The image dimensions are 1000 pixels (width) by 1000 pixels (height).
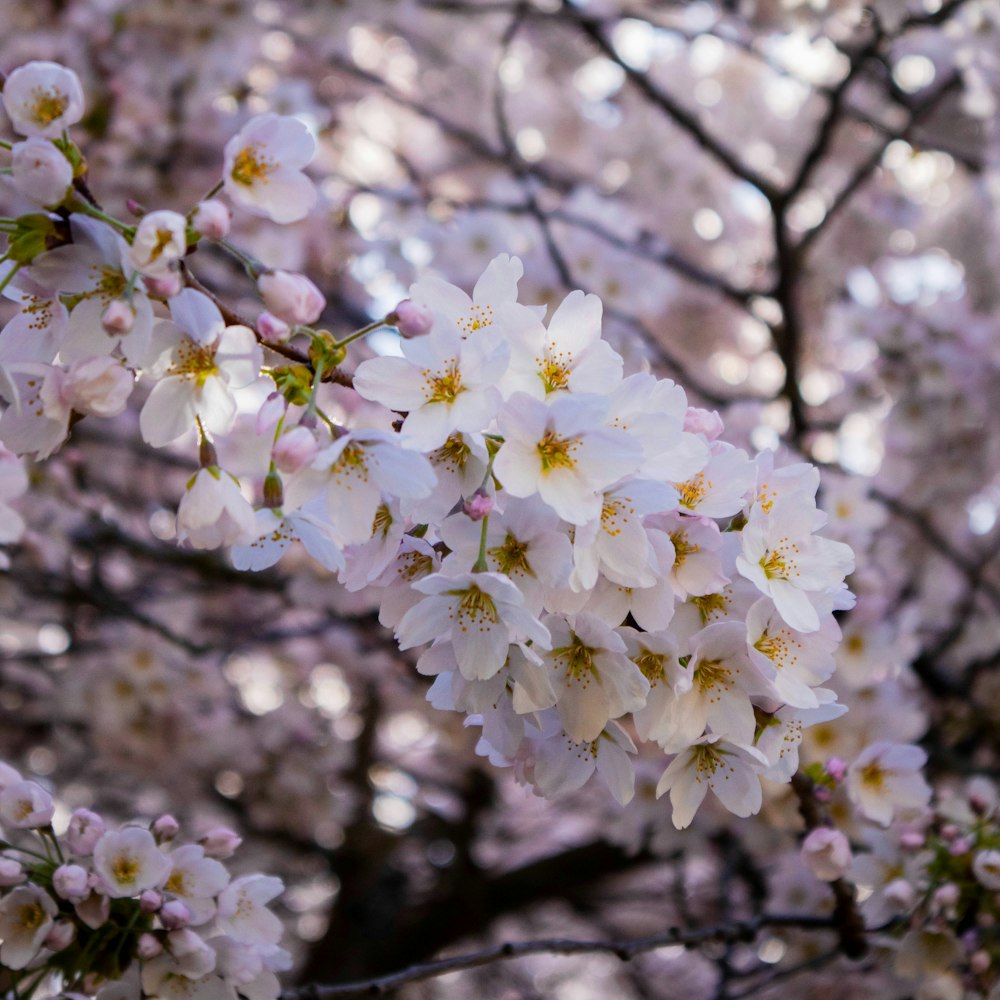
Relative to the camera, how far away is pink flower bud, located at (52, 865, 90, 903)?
4.26 ft

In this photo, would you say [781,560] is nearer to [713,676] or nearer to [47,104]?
[713,676]

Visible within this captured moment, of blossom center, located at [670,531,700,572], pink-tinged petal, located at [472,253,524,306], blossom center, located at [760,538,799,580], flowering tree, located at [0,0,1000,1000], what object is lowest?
flowering tree, located at [0,0,1000,1000]

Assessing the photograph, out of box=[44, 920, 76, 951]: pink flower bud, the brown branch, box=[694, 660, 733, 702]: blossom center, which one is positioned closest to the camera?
box=[694, 660, 733, 702]: blossom center

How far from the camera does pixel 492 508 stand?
106cm

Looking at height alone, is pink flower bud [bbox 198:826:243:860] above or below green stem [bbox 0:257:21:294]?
below

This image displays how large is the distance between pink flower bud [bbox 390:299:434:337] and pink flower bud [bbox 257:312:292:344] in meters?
0.11

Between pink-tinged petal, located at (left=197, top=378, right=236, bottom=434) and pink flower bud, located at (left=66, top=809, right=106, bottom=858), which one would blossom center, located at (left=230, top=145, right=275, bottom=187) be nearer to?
pink-tinged petal, located at (left=197, top=378, right=236, bottom=434)

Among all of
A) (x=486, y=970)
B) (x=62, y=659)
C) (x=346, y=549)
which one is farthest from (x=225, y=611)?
(x=346, y=549)

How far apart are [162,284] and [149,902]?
2.55 feet

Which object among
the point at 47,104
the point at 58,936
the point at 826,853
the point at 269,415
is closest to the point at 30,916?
the point at 58,936

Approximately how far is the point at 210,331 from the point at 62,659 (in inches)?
119

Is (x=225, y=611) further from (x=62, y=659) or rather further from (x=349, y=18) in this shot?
(x=349, y=18)

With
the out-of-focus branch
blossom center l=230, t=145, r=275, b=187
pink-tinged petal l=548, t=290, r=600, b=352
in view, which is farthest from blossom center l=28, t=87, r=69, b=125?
the out-of-focus branch

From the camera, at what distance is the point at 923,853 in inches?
69.2
